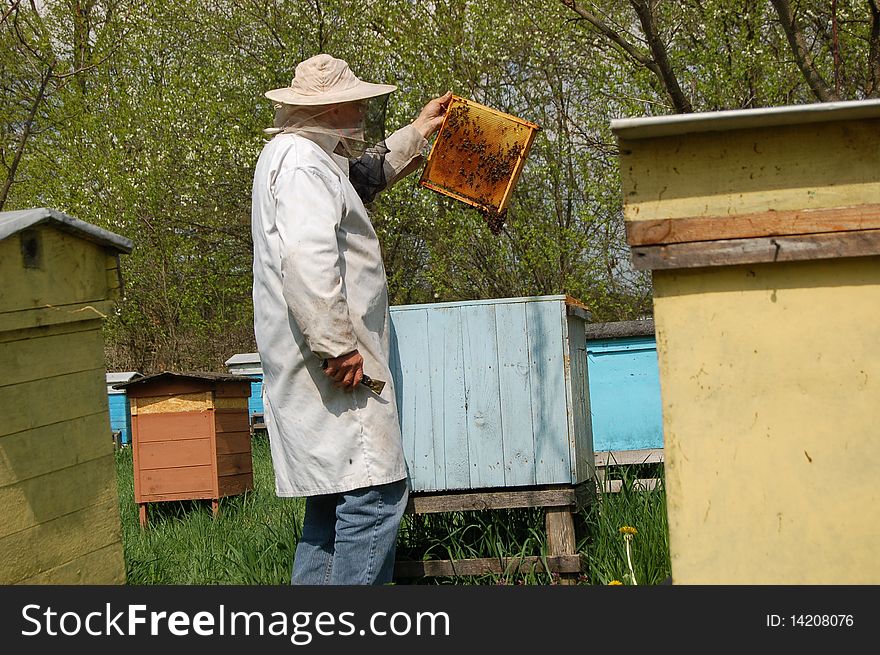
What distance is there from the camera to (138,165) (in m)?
12.8

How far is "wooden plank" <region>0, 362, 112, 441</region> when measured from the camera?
8.63 ft

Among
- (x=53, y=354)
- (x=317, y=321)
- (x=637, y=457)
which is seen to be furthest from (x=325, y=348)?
(x=637, y=457)

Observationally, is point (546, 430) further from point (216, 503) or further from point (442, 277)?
point (442, 277)

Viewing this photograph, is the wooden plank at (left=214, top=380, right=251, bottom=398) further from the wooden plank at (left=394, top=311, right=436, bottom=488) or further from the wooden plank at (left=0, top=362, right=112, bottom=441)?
the wooden plank at (left=0, top=362, right=112, bottom=441)

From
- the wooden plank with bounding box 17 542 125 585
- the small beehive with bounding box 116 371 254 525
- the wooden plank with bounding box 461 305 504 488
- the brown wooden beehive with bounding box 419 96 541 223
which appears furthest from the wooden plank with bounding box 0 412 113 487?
the small beehive with bounding box 116 371 254 525

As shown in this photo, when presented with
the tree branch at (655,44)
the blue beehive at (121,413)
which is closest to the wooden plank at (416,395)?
the tree branch at (655,44)

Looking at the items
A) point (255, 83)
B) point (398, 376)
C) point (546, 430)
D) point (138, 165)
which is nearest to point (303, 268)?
point (398, 376)

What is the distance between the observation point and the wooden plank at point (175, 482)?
19.2ft

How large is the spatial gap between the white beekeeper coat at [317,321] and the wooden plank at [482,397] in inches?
22.8

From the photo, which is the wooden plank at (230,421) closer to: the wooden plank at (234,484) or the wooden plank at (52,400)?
the wooden plank at (234,484)

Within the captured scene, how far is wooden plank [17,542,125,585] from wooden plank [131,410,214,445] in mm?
2933

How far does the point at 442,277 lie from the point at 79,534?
29.0ft

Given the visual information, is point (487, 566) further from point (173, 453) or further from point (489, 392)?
point (173, 453)

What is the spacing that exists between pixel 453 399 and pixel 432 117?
3.43 ft
